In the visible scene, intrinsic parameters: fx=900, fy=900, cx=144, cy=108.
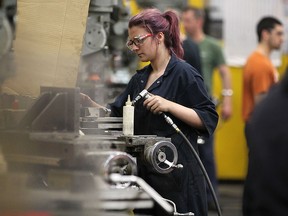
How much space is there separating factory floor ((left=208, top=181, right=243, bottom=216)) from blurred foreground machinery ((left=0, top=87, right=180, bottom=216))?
16.3 ft

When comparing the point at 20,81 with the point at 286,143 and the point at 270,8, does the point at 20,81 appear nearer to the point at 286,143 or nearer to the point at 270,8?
the point at 286,143

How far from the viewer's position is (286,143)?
338 centimetres

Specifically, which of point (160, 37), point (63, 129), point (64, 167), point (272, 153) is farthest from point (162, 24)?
point (272, 153)

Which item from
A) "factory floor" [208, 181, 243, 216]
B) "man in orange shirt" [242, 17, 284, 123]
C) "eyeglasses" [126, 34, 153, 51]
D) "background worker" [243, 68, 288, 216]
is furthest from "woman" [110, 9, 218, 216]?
"factory floor" [208, 181, 243, 216]

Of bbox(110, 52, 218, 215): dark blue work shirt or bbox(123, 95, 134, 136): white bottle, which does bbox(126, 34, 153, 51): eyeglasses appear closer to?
bbox(110, 52, 218, 215): dark blue work shirt

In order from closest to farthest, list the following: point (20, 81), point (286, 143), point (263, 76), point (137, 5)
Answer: point (286, 143) → point (20, 81) → point (263, 76) → point (137, 5)

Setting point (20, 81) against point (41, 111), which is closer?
point (41, 111)

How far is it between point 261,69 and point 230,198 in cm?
266

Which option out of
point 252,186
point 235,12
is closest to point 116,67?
A: point 235,12

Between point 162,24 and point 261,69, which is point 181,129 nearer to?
point 162,24

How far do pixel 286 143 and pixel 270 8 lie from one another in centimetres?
822

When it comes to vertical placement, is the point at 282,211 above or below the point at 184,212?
above

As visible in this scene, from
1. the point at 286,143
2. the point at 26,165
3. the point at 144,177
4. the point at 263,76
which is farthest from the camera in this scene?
the point at 263,76

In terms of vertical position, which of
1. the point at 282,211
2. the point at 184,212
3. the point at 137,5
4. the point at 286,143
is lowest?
the point at 184,212
